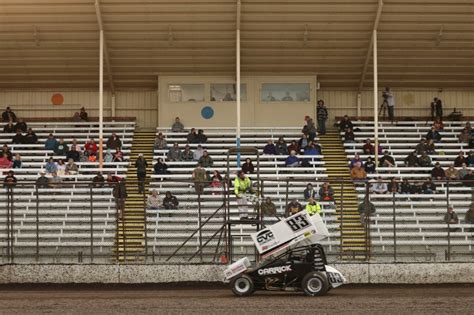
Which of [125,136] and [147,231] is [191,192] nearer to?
[147,231]

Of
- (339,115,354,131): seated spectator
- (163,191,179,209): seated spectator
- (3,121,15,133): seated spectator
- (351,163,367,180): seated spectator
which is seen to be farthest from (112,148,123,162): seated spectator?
(163,191,179,209): seated spectator

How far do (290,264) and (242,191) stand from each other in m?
5.16

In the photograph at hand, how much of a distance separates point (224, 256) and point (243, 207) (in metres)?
1.37

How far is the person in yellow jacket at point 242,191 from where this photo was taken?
2661cm

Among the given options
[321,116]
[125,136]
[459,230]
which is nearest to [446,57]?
[321,116]

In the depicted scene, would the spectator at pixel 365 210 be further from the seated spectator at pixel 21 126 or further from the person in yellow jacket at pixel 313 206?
the seated spectator at pixel 21 126

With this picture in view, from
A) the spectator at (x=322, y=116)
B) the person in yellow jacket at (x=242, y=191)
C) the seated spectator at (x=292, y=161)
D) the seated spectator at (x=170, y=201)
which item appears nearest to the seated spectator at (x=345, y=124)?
the spectator at (x=322, y=116)

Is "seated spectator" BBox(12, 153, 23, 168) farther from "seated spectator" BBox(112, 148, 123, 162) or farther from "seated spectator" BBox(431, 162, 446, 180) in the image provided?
"seated spectator" BBox(431, 162, 446, 180)

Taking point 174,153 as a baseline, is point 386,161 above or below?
below

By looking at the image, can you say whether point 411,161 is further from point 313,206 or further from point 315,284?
point 315,284

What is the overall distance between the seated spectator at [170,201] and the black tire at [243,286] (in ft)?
16.3

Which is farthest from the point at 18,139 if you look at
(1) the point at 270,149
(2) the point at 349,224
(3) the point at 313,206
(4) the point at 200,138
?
(2) the point at 349,224

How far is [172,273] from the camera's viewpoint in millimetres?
26344

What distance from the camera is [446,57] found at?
41.2 metres
